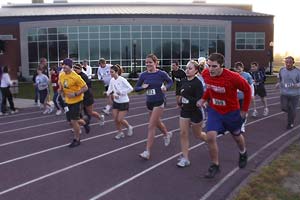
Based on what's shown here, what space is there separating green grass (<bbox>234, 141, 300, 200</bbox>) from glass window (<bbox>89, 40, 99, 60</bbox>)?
136 feet

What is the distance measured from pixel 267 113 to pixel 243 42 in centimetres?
4197

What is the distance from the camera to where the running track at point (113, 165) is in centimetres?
657

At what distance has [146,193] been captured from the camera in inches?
255

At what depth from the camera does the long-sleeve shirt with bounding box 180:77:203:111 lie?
777 centimetres

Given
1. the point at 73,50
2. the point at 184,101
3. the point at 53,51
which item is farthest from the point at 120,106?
the point at 53,51

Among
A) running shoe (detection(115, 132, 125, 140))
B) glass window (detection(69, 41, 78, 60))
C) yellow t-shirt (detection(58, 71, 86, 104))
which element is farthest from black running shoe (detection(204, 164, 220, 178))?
glass window (detection(69, 41, 78, 60))

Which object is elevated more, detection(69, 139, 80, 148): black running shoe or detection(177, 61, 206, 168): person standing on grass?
detection(177, 61, 206, 168): person standing on grass

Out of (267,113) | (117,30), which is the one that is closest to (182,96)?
(267,113)

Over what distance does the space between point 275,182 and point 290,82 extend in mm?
5342

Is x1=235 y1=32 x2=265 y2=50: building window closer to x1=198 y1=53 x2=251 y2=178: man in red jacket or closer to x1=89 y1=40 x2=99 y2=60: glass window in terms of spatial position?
x1=89 y1=40 x2=99 y2=60: glass window

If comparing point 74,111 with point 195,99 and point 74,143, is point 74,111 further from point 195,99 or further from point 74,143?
point 195,99

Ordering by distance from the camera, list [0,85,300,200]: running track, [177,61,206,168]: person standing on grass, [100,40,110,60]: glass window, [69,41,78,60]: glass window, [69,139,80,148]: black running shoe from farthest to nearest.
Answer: [100,40,110,60]: glass window → [69,41,78,60]: glass window → [69,139,80,148]: black running shoe → [177,61,206,168]: person standing on grass → [0,85,300,200]: running track

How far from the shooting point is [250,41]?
5609 cm

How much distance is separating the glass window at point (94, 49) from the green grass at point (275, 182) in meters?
41.4
